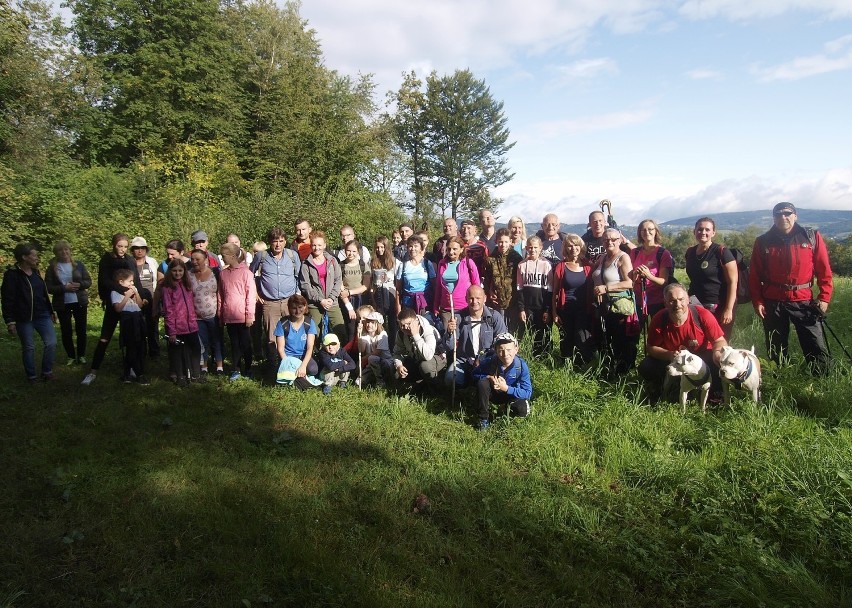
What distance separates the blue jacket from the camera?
5074mm

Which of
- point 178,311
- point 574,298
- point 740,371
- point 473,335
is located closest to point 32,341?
point 178,311

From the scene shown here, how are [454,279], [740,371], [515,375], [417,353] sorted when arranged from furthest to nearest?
[454,279] < [417,353] < [515,375] < [740,371]

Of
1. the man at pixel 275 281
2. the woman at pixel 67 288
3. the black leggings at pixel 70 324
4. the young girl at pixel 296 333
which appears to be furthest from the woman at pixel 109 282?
the young girl at pixel 296 333

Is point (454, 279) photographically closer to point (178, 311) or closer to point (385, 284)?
point (385, 284)

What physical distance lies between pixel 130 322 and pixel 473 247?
182 inches

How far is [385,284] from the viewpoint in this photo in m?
7.29

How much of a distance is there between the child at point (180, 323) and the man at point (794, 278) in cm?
671

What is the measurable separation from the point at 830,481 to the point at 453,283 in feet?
13.8

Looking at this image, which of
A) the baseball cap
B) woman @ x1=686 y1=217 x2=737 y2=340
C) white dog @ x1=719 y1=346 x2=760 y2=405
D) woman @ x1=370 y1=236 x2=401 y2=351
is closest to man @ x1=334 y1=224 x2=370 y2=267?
woman @ x1=370 y1=236 x2=401 y2=351

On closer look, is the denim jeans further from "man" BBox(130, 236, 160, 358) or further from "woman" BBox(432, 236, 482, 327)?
"woman" BBox(432, 236, 482, 327)

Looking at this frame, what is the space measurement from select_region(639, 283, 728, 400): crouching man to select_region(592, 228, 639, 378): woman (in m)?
0.46

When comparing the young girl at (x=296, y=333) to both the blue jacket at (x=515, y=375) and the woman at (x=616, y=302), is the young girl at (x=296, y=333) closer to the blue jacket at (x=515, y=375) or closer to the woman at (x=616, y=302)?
the blue jacket at (x=515, y=375)

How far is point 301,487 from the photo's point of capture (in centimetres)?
396

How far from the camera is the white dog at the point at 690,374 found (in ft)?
15.6
